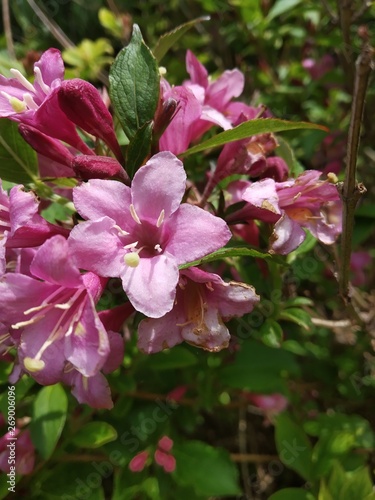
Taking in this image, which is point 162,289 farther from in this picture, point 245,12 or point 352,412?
point 352,412

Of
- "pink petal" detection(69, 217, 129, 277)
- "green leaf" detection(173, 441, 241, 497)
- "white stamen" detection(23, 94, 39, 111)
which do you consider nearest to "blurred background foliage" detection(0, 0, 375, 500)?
"green leaf" detection(173, 441, 241, 497)

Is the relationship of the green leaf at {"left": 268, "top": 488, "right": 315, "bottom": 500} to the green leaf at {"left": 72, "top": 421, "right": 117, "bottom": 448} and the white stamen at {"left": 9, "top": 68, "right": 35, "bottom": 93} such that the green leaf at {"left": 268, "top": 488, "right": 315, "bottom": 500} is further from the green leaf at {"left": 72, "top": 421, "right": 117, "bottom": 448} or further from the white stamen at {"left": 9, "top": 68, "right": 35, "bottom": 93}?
the white stamen at {"left": 9, "top": 68, "right": 35, "bottom": 93}

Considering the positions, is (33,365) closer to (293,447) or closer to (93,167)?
(93,167)

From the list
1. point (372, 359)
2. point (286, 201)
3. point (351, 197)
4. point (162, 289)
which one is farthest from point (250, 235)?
point (372, 359)

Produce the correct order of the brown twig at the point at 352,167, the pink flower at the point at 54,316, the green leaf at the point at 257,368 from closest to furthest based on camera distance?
the brown twig at the point at 352,167, the pink flower at the point at 54,316, the green leaf at the point at 257,368

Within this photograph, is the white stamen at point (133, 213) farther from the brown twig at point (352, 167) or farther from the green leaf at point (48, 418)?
the green leaf at point (48, 418)

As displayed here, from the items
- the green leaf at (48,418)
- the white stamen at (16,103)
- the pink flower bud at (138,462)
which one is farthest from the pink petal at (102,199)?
the pink flower bud at (138,462)
